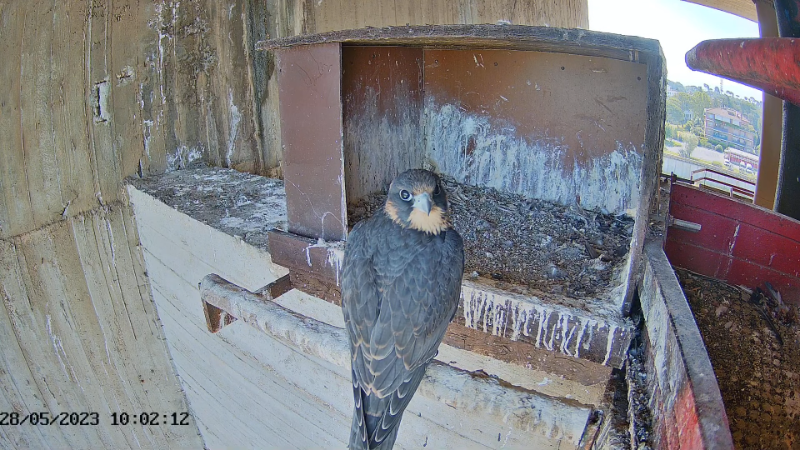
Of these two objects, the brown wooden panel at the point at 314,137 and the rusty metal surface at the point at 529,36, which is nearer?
the rusty metal surface at the point at 529,36

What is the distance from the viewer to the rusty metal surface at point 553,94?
2.80 metres

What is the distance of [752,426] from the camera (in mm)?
1494

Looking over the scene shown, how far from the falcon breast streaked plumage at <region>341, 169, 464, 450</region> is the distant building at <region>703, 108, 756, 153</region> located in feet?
16.3

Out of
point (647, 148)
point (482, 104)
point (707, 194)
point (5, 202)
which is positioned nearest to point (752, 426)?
point (647, 148)

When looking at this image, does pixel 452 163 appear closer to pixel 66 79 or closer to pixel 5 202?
pixel 66 79

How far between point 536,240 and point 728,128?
16.2ft

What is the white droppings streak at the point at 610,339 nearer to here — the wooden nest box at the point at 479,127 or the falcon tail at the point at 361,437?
the wooden nest box at the point at 479,127

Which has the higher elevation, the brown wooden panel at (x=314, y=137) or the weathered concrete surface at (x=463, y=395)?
the brown wooden panel at (x=314, y=137)

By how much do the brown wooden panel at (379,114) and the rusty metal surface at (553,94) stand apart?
23 centimetres

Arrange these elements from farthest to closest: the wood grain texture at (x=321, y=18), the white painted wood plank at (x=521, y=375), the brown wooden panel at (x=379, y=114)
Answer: the wood grain texture at (x=321, y=18) → the brown wooden panel at (x=379, y=114) → the white painted wood plank at (x=521, y=375)

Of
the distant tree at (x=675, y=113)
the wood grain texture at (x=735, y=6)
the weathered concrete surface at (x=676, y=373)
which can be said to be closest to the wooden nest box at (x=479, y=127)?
the weathered concrete surface at (x=676, y=373)

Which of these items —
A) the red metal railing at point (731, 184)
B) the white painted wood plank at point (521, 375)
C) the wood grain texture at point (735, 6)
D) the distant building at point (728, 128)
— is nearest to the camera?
the white painted wood plank at point (521, 375)

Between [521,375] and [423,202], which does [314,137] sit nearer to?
[423,202]

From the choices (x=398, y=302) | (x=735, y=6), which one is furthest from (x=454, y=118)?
(x=735, y=6)
